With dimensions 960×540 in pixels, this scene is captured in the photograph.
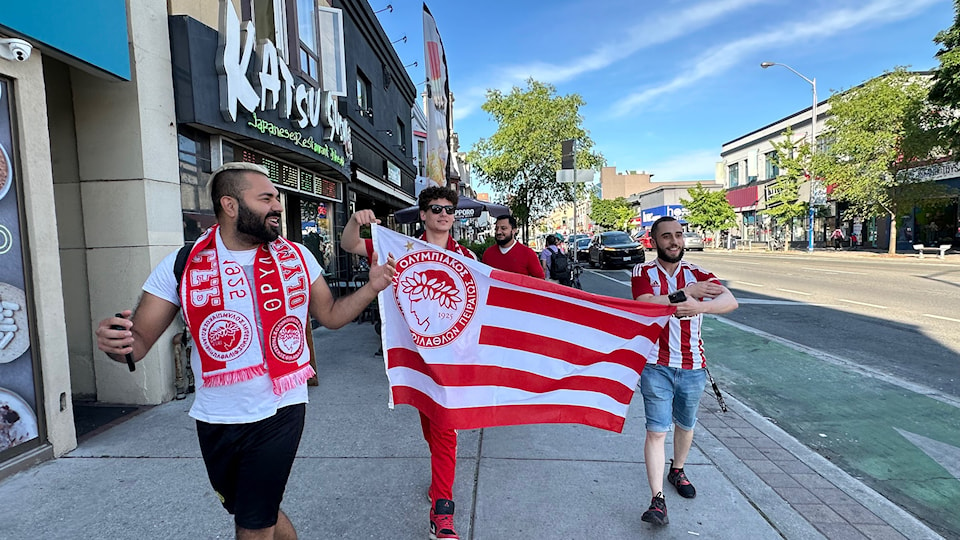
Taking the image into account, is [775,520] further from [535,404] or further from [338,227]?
[338,227]

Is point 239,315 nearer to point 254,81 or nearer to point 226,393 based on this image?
point 226,393

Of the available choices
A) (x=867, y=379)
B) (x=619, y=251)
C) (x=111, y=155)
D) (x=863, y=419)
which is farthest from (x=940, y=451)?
(x=619, y=251)

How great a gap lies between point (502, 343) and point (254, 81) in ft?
16.1

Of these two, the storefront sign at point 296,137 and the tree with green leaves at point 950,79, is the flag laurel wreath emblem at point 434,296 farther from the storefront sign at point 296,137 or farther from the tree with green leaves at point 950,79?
the tree with green leaves at point 950,79

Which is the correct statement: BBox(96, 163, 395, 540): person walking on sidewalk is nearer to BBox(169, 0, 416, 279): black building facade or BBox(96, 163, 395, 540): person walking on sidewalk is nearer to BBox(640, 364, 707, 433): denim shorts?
BBox(169, 0, 416, 279): black building facade

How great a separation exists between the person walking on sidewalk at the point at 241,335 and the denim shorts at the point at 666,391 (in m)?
2.03

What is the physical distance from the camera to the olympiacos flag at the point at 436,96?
440 inches

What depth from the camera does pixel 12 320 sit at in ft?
11.9

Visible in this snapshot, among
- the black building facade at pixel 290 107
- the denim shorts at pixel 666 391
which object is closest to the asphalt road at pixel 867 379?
the denim shorts at pixel 666 391

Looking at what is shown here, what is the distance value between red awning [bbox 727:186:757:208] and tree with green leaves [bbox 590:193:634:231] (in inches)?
1032

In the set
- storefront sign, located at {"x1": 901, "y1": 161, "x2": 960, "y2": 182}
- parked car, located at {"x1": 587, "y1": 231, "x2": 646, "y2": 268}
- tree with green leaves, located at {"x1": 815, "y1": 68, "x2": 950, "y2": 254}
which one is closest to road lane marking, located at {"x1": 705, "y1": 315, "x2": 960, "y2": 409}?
parked car, located at {"x1": 587, "y1": 231, "x2": 646, "y2": 268}

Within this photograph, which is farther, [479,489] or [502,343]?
[479,489]

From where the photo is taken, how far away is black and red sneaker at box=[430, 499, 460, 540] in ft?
9.17

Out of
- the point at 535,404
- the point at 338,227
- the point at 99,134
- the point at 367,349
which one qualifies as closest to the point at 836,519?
the point at 535,404
